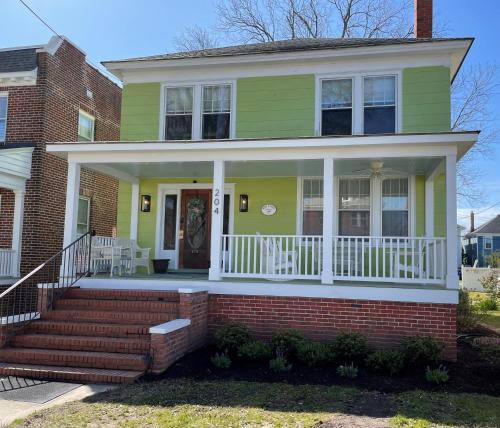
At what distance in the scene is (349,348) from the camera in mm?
7277

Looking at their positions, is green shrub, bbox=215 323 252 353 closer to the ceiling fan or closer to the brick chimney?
the ceiling fan

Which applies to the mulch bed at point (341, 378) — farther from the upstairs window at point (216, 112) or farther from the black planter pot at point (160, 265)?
the upstairs window at point (216, 112)

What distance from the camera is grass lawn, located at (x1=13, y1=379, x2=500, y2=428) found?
488cm

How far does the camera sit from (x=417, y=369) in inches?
279

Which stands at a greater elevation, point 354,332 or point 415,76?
point 415,76

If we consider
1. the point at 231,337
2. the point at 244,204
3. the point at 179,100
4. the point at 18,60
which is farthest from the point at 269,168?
the point at 18,60

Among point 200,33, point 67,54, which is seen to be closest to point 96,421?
point 67,54

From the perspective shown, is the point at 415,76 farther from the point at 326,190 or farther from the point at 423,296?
the point at 423,296

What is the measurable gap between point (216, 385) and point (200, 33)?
77.5 ft

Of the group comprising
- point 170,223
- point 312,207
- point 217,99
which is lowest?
point 170,223

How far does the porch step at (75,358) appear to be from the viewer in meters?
6.65

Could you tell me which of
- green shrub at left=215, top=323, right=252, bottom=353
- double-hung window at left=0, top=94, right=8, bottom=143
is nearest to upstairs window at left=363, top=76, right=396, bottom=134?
green shrub at left=215, top=323, right=252, bottom=353

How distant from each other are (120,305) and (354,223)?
535 cm

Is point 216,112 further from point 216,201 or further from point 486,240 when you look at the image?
point 486,240
